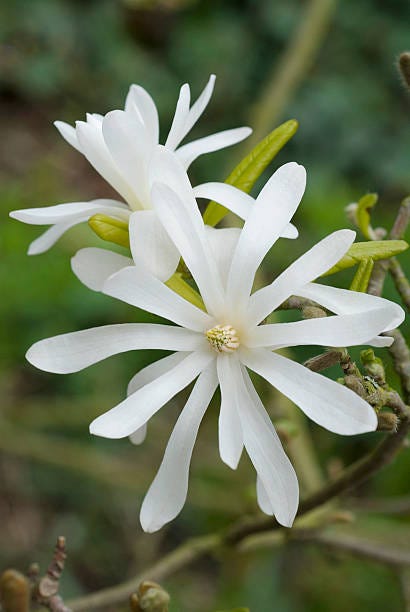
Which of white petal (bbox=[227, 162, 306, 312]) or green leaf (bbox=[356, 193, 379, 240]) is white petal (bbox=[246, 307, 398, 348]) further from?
green leaf (bbox=[356, 193, 379, 240])

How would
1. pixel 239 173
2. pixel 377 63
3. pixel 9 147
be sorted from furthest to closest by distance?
pixel 9 147, pixel 377 63, pixel 239 173

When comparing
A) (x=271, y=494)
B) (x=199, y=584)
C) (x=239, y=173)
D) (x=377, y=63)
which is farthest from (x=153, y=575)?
(x=377, y=63)

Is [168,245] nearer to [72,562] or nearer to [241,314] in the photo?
[241,314]

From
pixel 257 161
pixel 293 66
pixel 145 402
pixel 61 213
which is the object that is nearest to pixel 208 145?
pixel 257 161

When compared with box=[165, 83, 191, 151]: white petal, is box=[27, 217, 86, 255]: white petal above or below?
below

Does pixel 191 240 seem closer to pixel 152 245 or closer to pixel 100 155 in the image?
pixel 152 245

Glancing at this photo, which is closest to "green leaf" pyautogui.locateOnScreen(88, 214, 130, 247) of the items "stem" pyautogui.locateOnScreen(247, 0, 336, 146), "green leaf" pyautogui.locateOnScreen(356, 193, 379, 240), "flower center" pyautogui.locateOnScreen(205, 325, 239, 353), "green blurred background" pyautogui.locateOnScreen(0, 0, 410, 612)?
"flower center" pyautogui.locateOnScreen(205, 325, 239, 353)
